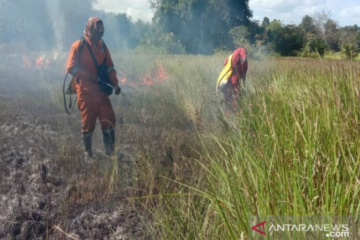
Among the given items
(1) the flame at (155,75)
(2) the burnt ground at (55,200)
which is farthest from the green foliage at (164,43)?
(2) the burnt ground at (55,200)

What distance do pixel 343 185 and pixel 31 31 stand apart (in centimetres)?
3726

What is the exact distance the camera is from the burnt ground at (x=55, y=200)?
4164mm

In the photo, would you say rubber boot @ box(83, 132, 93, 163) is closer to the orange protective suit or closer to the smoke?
the orange protective suit

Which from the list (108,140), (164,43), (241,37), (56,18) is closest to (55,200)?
(108,140)

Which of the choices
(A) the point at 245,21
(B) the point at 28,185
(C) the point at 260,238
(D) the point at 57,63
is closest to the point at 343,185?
(C) the point at 260,238

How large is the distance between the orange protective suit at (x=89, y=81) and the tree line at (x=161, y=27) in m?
13.3

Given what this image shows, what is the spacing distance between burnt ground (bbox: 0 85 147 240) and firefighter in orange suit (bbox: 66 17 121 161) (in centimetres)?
62

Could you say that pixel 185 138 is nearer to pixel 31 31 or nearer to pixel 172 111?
pixel 172 111

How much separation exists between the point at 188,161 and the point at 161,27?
4504 centimetres

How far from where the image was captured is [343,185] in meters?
2.19

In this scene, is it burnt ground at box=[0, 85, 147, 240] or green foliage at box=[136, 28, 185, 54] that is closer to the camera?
burnt ground at box=[0, 85, 147, 240]

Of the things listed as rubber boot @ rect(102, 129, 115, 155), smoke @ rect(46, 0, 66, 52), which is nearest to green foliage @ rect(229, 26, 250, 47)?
rubber boot @ rect(102, 129, 115, 155)

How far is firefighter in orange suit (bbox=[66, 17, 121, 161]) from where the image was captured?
6574mm

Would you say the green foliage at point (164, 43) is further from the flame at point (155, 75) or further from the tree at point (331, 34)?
the tree at point (331, 34)
